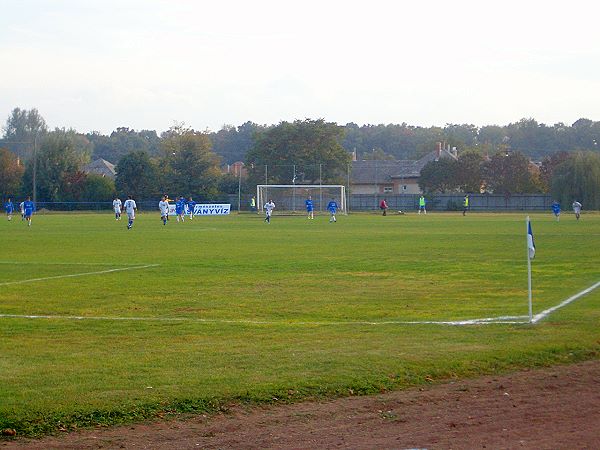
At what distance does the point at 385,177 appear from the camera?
135250 millimetres

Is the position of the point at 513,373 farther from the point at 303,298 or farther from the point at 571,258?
the point at 571,258

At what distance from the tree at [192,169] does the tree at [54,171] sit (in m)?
10.8

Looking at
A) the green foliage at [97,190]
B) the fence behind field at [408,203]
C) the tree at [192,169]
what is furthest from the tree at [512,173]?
the green foliage at [97,190]

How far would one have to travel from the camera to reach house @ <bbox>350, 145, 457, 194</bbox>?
132375 millimetres

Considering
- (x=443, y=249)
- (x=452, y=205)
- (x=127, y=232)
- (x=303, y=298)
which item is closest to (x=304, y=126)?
(x=452, y=205)

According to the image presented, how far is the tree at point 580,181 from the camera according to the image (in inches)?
3720

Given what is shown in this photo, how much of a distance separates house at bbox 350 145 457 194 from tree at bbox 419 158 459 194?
513 inches

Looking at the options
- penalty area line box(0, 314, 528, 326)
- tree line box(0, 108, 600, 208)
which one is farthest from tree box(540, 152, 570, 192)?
penalty area line box(0, 314, 528, 326)

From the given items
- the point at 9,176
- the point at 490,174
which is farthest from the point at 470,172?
the point at 9,176

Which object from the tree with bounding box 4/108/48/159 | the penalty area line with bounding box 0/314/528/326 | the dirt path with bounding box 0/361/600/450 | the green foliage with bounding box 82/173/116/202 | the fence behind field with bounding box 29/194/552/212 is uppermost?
the tree with bounding box 4/108/48/159

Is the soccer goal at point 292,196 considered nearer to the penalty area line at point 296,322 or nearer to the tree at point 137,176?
the tree at point 137,176

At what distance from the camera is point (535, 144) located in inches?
7279

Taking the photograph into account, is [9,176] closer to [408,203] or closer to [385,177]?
[408,203]

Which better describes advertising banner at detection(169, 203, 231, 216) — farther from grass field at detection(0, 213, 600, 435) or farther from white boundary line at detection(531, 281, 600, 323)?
white boundary line at detection(531, 281, 600, 323)
